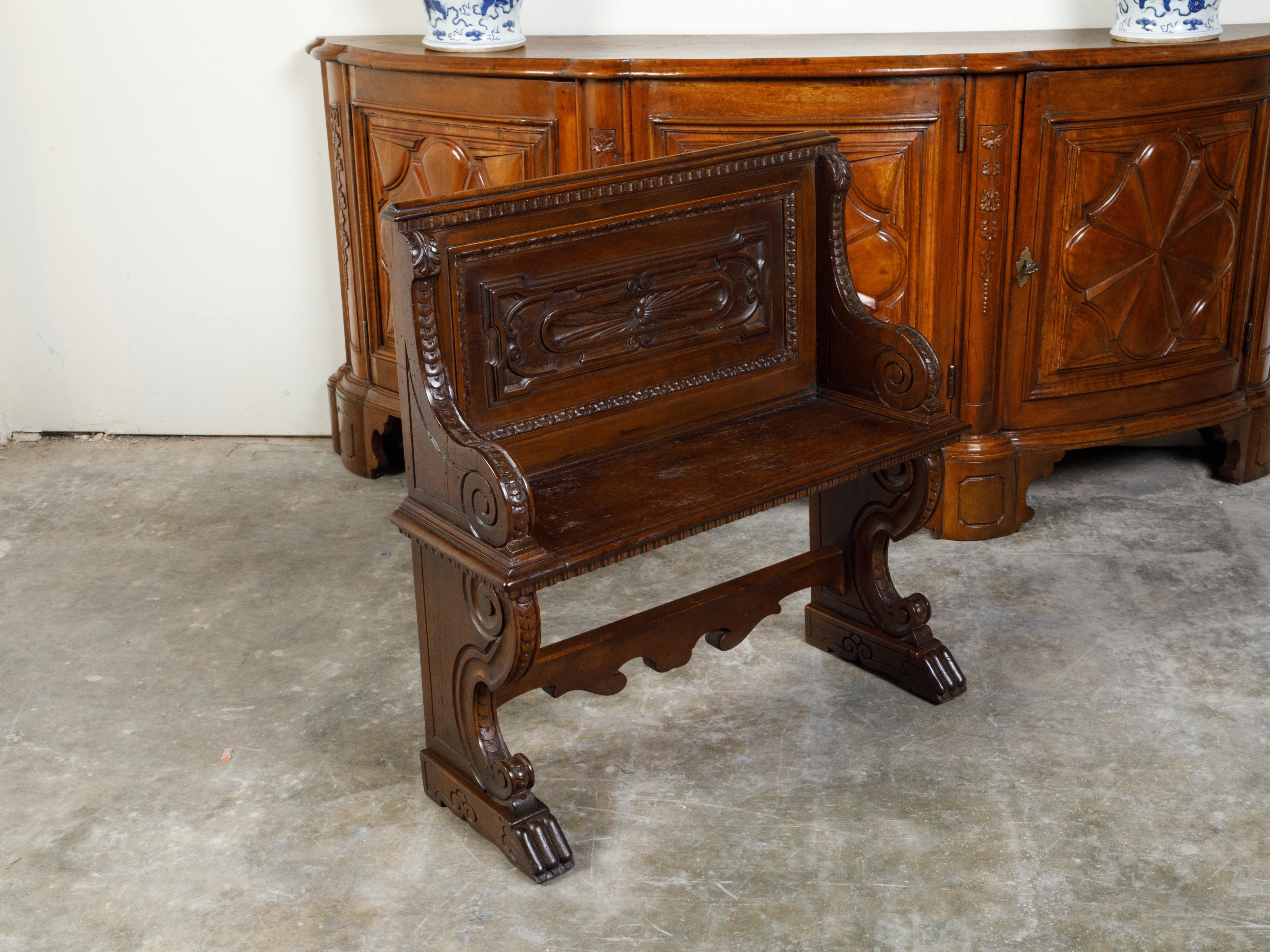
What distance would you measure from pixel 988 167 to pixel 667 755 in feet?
6.06

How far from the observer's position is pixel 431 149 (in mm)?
3992

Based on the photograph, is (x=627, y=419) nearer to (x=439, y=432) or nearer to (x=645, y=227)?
(x=645, y=227)

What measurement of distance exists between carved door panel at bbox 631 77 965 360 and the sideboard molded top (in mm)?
55

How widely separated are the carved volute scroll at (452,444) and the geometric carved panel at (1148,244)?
6.95 feet

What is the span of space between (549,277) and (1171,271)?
7.20 ft

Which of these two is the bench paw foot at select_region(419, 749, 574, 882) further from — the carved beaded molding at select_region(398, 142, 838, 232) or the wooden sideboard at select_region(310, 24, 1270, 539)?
the wooden sideboard at select_region(310, 24, 1270, 539)

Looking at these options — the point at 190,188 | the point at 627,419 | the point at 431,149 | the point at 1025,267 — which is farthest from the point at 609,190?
the point at 190,188

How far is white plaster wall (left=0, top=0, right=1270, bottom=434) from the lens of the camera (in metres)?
4.44

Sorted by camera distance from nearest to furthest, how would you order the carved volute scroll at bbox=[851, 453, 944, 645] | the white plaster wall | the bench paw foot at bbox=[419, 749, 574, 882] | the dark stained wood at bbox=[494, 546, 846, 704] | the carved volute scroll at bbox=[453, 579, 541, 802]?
the carved volute scroll at bbox=[453, 579, 541, 802] → the bench paw foot at bbox=[419, 749, 574, 882] → the dark stained wood at bbox=[494, 546, 846, 704] → the carved volute scroll at bbox=[851, 453, 944, 645] → the white plaster wall

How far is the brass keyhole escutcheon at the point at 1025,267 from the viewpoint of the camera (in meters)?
3.84

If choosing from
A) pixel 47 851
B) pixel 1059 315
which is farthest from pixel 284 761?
pixel 1059 315

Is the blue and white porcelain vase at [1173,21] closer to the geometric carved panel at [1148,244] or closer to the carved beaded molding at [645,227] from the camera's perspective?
the geometric carved panel at [1148,244]

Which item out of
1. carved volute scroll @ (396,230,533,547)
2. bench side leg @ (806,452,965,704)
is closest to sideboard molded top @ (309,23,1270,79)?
bench side leg @ (806,452,965,704)

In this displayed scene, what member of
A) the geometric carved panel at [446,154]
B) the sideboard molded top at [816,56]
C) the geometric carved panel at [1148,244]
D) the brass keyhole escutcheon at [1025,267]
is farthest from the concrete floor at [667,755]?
the sideboard molded top at [816,56]
